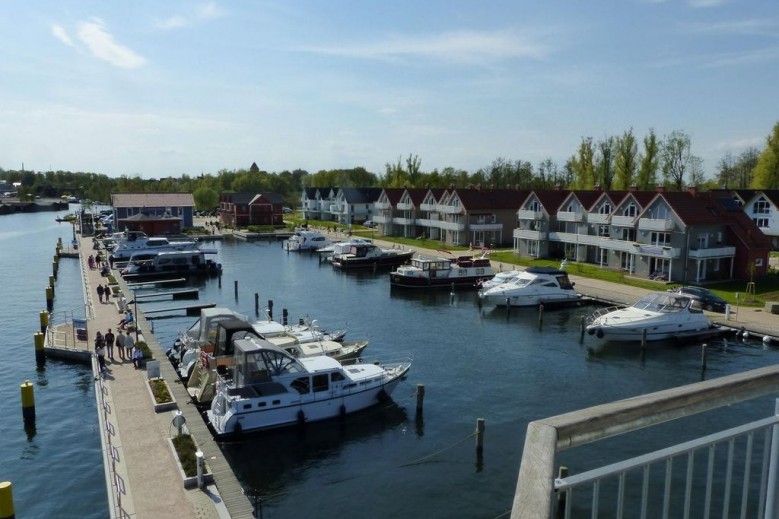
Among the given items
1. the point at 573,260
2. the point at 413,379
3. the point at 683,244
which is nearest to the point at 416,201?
the point at 573,260

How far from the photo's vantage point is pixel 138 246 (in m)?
89.5

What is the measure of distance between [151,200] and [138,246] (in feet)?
105

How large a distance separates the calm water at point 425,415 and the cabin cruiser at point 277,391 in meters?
0.76

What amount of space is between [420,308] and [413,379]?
21.7m

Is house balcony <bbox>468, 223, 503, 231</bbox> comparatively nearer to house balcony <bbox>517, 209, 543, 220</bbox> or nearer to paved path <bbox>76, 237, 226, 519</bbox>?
house balcony <bbox>517, 209, 543, 220</bbox>

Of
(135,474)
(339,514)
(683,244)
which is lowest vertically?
(339,514)

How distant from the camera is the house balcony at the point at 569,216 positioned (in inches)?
3088

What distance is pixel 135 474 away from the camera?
22.5 meters

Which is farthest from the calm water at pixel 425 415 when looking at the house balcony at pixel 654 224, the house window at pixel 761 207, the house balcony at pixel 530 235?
the house window at pixel 761 207

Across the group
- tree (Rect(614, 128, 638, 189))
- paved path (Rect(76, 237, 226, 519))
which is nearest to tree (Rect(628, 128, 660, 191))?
tree (Rect(614, 128, 638, 189))

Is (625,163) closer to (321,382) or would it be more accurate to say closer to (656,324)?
(656,324)

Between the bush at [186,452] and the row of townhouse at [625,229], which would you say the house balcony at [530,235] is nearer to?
the row of townhouse at [625,229]

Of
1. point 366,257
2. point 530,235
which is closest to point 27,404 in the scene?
point 366,257

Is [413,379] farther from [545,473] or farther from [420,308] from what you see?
[545,473]
